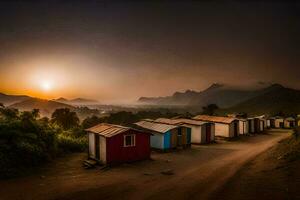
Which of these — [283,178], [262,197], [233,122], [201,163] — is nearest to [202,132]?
[233,122]

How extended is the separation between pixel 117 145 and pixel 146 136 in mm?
3333

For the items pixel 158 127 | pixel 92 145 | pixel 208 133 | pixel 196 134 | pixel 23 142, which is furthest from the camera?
pixel 208 133

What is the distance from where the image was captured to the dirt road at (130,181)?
1540 cm

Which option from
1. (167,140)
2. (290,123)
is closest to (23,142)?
(167,140)

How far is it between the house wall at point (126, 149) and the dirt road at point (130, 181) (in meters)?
0.85

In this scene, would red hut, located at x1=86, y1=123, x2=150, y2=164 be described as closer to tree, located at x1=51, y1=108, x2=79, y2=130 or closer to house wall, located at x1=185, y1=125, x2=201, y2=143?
house wall, located at x1=185, y1=125, x2=201, y2=143

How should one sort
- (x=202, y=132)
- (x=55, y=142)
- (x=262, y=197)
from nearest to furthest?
(x=262, y=197) → (x=55, y=142) → (x=202, y=132)

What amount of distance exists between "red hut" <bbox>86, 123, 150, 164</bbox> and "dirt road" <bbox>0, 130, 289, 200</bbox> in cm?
98

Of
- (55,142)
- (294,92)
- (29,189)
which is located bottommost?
(29,189)

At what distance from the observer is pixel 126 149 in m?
24.1

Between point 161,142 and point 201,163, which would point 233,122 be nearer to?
point 161,142

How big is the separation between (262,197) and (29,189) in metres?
13.4

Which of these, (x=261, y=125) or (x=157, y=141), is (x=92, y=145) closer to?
(x=157, y=141)

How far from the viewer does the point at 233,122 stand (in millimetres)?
44188
